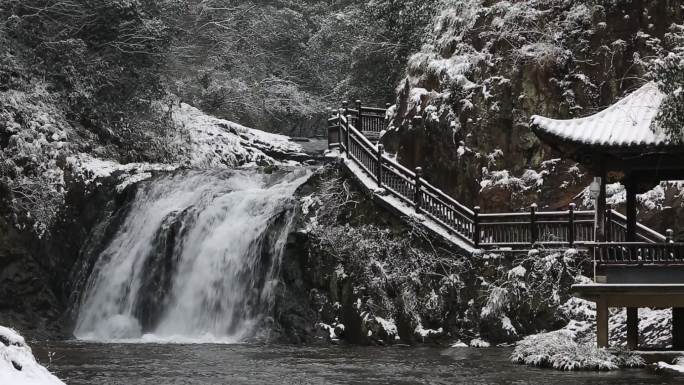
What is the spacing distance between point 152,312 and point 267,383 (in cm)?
1238

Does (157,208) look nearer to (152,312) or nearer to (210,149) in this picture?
(152,312)

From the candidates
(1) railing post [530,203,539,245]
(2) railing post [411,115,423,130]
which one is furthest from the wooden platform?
(2) railing post [411,115,423,130]

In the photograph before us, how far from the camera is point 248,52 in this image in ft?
182

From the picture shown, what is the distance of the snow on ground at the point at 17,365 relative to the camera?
1000cm

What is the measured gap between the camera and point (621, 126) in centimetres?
1866

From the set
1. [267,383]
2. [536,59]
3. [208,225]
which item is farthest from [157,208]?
[267,383]

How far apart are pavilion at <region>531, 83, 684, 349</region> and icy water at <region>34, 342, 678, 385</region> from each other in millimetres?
1494

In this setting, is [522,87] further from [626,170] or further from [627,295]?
[627,295]

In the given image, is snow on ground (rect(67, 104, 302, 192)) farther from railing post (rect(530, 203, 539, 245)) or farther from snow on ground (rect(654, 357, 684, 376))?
snow on ground (rect(654, 357, 684, 376))

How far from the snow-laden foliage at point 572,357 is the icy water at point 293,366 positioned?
15.4 inches

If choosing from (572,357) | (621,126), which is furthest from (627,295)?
(621,126)

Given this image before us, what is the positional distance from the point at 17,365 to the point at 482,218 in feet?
54.1

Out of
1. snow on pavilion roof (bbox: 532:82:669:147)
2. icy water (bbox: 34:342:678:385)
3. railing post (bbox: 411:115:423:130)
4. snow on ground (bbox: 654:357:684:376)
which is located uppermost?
railing post (bbox: 411:115:423:130)

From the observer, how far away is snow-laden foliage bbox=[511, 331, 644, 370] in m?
18.0
